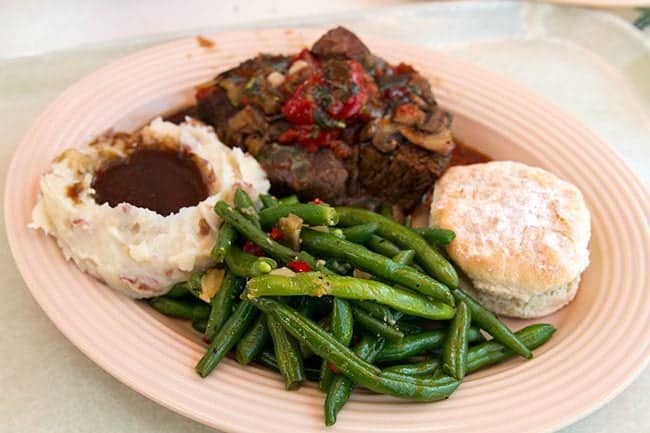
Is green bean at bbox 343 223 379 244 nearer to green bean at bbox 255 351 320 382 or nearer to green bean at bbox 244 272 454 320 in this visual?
green bean at bbox 244 272 454 320

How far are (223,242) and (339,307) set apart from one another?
0.76m

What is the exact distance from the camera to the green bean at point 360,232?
3.60m

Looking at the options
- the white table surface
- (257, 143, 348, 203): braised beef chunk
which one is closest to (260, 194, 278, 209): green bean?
(257, 143, 348, 203): braised beef chunk

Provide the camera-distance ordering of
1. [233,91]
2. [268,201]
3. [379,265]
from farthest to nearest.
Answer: [233,91] < [268,201] < [379,265]

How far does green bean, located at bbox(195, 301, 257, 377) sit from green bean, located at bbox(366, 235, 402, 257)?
0.77 m

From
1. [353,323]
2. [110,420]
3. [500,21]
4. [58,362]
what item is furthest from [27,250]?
[500,21]

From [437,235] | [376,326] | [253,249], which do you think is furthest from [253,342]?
[437,235]

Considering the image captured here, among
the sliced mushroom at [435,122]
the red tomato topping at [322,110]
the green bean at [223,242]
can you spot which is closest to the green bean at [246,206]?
the green bean at [223,242]

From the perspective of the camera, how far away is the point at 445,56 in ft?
Answer: 16.9

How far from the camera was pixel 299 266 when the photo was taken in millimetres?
3289

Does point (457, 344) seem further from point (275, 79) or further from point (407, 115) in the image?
point (275, 79)

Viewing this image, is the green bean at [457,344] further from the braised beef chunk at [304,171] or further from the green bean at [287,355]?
the braised beef chunk at [304,171]

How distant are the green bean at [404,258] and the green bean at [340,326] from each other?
450mm

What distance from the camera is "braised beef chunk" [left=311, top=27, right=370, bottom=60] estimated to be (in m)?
4.50
